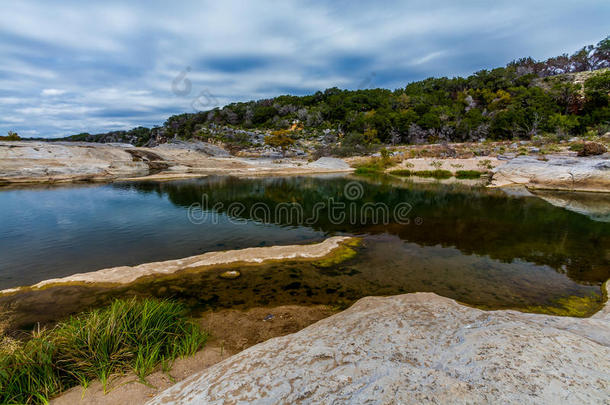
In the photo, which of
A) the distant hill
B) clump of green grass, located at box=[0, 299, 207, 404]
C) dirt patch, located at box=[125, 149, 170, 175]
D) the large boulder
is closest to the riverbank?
clump of green grass, located at box=[0, 299, 207, 404]

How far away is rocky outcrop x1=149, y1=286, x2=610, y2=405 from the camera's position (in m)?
2.70

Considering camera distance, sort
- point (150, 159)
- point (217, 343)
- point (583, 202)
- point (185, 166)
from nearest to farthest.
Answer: point (217, 343) → point (583, 202) → point (150, 159) → point (185, 166)

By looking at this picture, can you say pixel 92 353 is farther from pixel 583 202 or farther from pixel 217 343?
pixel 583 202

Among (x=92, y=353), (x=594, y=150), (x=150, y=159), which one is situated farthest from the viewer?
(x=150, y=159)

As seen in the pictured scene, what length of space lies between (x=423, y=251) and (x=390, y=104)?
98.7m

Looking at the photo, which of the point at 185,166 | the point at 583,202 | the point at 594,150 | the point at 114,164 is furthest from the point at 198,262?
the point at 185,166

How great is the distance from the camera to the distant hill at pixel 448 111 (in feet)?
195

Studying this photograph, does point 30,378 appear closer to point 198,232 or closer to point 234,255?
point 234,255

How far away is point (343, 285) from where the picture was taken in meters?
8.55

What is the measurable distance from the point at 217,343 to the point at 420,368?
4226 millimetres

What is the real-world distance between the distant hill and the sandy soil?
207 feet

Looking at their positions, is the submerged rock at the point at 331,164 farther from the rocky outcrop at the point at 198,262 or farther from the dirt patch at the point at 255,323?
the dirt patch at the point at 255,323

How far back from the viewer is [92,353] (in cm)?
412

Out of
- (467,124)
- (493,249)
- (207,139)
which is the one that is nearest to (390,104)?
(467,124)
